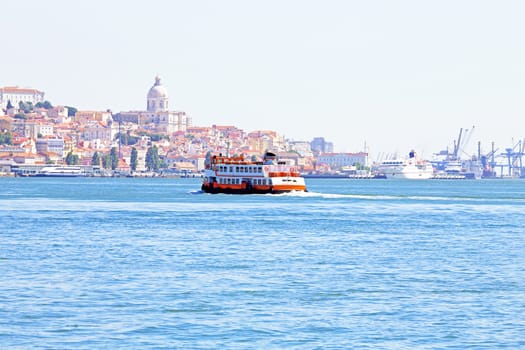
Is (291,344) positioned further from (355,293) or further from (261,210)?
(261,210)

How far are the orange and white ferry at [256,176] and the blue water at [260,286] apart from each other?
42954 millimetres

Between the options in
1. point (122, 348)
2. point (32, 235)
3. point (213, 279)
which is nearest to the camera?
point (122, 348)

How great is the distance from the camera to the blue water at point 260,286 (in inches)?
1009

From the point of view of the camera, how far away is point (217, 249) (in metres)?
43.8

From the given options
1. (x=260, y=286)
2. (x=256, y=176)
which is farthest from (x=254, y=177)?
(x=260, y=286)

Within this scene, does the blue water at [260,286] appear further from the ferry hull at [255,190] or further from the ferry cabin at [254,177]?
the ferry hull at [255,190]

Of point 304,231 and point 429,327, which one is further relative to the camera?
point 304,231

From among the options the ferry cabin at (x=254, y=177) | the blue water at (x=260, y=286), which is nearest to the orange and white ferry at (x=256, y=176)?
the ferry cabin at (x=254, y=177)

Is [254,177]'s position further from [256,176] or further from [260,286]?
[260,286]

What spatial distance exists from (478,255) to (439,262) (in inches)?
126

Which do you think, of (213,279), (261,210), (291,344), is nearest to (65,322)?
(291,344)

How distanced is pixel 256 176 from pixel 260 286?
70.6m

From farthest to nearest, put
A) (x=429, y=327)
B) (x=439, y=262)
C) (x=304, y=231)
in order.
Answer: (x=304, y=231) < (x=439, y=262) < (x=429, y=327)

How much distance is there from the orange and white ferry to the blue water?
4295 cm
